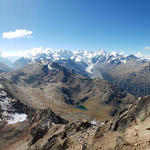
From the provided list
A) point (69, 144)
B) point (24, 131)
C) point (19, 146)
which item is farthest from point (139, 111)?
point (24, 131)

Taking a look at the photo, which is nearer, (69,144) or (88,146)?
(88,146)

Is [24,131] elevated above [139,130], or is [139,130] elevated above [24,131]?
[139,130]

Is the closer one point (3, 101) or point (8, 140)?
point (8, 140)

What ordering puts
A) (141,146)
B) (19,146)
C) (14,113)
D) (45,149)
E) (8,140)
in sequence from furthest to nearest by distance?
(14,113), (8,140), (19,146), (45,149), (141,146)

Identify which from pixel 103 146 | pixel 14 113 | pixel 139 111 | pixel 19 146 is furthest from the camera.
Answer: pixel 14 113

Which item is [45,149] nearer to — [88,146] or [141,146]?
[88,146]

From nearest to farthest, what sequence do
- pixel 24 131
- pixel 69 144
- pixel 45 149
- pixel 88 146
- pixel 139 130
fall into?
pixel 139 130
pixel 88 146
pixel 69 144
pixel 45 149
pixel 24 131

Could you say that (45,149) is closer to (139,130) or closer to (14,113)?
(139,130)

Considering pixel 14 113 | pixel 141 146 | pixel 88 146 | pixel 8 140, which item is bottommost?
pixel 8 140

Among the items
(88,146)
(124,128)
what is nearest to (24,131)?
(88,146)
